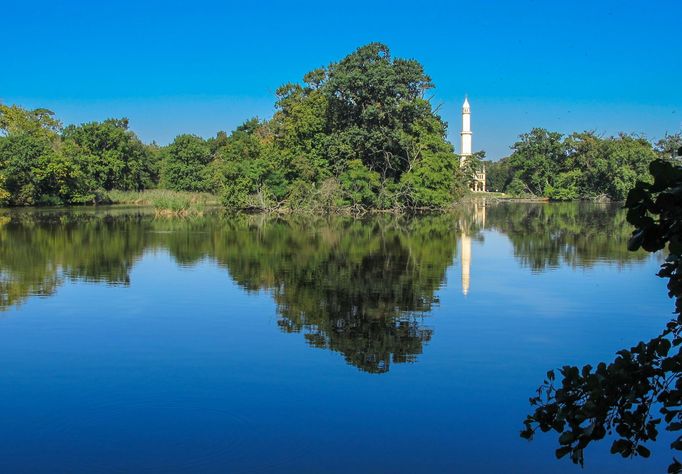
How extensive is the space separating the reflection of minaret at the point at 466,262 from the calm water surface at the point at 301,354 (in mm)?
113

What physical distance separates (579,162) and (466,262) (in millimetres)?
57916

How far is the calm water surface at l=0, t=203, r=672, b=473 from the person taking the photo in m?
5.84

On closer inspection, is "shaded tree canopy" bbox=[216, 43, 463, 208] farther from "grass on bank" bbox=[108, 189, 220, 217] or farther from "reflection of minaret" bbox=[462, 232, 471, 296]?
"reflection of minaret" bbox=[462, 232, 471, 296]

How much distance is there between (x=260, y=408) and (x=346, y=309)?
495 cm

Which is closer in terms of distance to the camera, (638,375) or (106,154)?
(638,375)

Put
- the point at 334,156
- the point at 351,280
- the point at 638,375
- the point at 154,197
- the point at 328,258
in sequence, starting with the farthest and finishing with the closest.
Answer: the point at 154,197
the point at 334,156
the point at 328,258
the point at 351,280
the point at 638,375

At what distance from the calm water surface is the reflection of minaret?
11 centimetres

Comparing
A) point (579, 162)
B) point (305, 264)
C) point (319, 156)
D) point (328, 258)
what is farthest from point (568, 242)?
point (579, 162)

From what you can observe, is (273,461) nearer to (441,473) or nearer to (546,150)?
(441,473)

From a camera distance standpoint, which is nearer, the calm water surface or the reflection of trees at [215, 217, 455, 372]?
the calm water surface

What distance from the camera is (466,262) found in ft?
59.9

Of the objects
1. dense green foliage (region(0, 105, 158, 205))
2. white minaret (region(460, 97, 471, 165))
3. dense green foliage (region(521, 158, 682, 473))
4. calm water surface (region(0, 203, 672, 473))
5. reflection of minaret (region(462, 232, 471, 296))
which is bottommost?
calm water surface (region(0, 203, 672, 473))

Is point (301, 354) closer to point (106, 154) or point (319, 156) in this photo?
point (319, 156)

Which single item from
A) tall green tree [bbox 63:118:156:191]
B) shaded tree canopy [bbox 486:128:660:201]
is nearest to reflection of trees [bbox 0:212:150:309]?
tall green tree [bbox 63:118:156:191]
